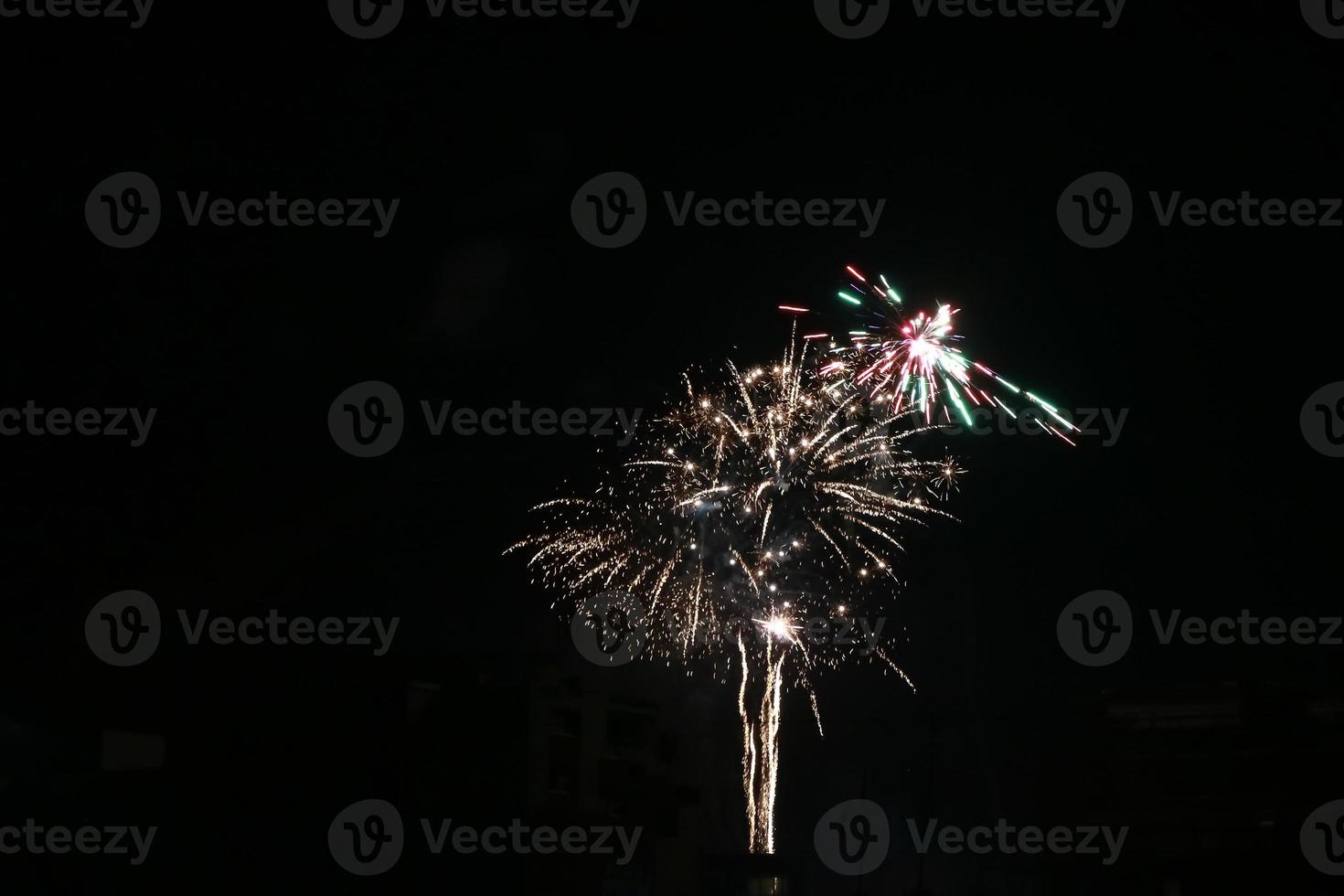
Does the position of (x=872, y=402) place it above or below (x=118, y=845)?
above

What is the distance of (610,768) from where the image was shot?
87.9 feet

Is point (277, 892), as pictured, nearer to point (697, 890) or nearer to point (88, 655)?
point (88, 655)

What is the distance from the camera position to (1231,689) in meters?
29.3

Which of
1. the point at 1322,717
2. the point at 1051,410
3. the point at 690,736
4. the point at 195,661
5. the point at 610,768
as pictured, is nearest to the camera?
the point at 1051,410

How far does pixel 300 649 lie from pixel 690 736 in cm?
1196

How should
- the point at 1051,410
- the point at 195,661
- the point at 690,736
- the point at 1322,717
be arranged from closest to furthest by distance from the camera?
the point at 1051,410 < the point at 195,661 < the point at 1322,717 < the point at 690,736

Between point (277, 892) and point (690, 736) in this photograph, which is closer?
point (277, 892)

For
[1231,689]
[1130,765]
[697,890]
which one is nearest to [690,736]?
[697,890]

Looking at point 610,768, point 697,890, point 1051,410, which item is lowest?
point 697,890

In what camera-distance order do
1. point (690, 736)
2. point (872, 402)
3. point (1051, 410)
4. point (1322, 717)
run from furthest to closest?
point (690, 736) → point (1322, 717) → point (872, 402) → point (1051, 410)

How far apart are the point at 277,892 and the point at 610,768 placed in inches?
320

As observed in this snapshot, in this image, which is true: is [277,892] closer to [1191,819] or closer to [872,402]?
[872,402]

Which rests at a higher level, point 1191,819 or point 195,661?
point 195,661

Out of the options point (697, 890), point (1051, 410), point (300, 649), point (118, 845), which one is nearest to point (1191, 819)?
point (697, 890)
